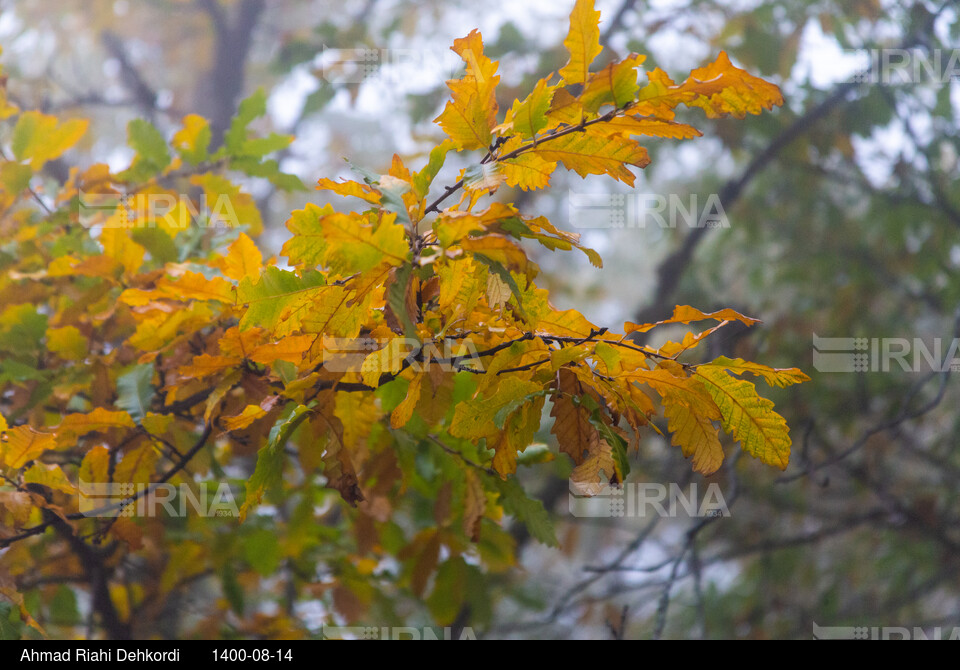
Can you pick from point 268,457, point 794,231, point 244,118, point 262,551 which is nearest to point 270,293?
point 268,457

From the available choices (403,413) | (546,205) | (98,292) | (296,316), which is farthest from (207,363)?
(546,205)

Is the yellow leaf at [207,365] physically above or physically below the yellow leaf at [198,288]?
below

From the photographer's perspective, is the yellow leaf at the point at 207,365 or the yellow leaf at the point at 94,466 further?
the yellow leaf at the point at 94,466

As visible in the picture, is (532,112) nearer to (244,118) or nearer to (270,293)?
(270,293)

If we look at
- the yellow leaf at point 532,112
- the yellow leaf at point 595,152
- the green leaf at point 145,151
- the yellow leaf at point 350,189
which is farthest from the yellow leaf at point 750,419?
the green leaf at point 145,151

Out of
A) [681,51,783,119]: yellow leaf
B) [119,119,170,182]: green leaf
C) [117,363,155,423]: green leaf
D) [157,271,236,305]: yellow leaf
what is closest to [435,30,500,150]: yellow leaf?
[681,51,783,119]: yellow leaf

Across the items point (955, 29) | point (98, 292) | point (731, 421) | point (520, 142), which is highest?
point (955, 29)

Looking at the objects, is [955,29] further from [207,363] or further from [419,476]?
[207,363]

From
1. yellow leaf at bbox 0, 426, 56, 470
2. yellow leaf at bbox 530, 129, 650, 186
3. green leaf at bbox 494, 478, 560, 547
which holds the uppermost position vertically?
yellow leaf at bbox 530, 129, 650, 186

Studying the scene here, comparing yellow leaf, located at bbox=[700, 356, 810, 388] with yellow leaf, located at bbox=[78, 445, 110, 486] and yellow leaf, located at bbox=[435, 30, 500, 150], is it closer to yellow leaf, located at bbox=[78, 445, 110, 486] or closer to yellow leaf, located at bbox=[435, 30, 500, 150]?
yellow leaf, located at bbox=[435, 30, 500, 150]

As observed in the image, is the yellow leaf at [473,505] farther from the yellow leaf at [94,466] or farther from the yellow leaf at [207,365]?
the yellow leaf at [94,466]

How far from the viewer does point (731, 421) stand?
3.18 feet

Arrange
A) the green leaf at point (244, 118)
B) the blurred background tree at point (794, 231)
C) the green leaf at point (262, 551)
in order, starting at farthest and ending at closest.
A: the blurred background tree at point (794, 231), the green leaf at point (262, 551), the green leaf at point (244, 118)
